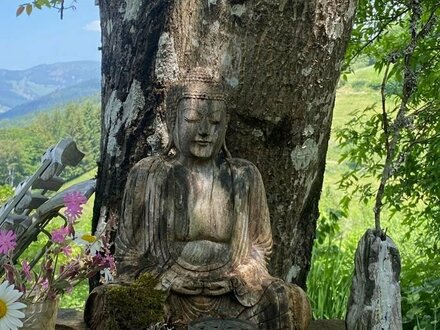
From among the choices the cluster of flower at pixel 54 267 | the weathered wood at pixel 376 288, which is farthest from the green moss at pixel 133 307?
the weathered wood at pixel 376 288

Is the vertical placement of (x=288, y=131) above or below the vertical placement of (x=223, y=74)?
below

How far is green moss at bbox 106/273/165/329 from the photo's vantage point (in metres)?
2.07

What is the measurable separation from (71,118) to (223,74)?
480cm

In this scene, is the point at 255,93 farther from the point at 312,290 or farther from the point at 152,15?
the point at 312,290

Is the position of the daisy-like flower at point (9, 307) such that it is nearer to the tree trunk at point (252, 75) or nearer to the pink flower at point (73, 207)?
the pink flower at point (73, 207)

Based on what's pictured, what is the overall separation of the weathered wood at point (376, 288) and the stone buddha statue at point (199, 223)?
182mm

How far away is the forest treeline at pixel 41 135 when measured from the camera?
20.9ft

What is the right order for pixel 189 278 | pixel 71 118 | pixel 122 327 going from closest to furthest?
pixel 122 327 → pixel 189 278 → pixel 71 118

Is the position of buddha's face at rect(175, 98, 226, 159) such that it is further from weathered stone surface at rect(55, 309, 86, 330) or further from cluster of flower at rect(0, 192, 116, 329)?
weathered stone surface at rect(55, 309, 86, 330)

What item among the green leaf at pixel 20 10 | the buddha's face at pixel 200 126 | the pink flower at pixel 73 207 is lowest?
the pink flower at pixel 73 207

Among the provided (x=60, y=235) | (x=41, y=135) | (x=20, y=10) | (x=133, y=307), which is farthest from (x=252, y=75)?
(x=41, y=135)

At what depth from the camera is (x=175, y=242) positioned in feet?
7.50

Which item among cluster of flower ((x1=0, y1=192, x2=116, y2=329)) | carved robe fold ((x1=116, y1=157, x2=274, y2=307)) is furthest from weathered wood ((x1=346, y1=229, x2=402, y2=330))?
cluster of flower ((x1=0, y1=192, x2=116, y2=329))

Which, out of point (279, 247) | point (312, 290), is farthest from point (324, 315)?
point (279, 247)
